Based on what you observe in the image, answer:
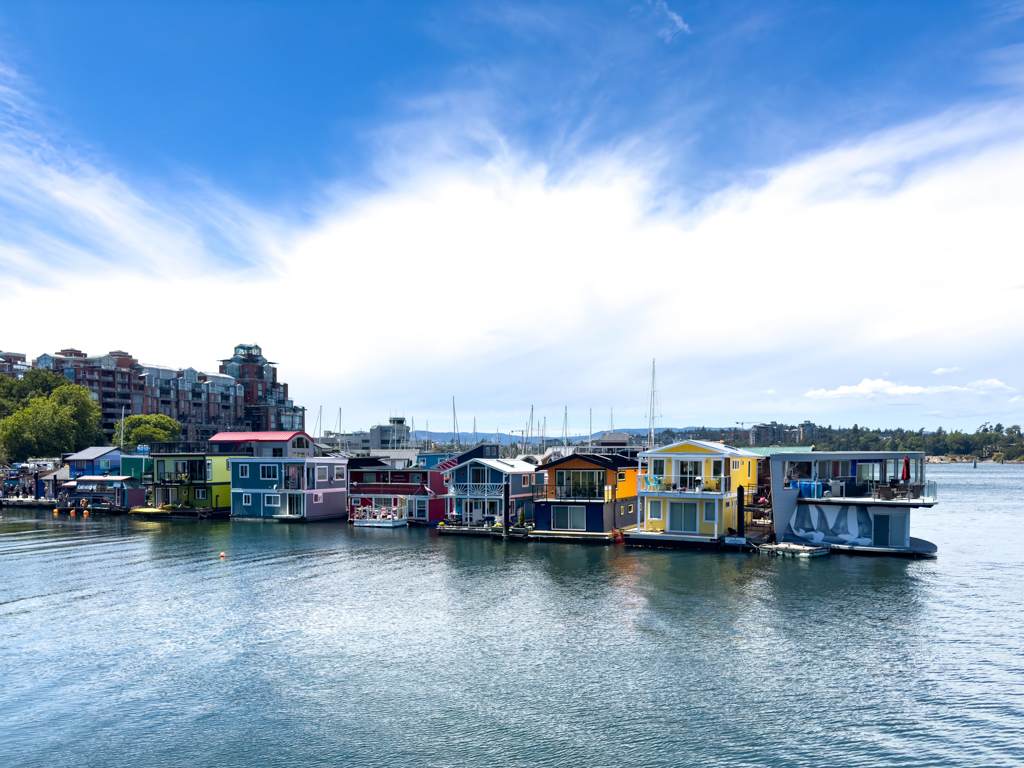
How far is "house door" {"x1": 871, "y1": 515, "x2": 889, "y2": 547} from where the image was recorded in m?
58.2

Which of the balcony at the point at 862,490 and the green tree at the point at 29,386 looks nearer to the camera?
the balcony at the point at 862,490

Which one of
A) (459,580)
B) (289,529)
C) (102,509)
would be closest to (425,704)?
(459,580)

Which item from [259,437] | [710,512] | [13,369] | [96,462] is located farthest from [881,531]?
[13,369]

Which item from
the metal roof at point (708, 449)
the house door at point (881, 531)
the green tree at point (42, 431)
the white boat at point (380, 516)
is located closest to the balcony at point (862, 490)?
the house door at point (881, 531)

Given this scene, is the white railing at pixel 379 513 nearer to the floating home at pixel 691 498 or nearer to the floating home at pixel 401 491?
the floating home at pixel 401 491

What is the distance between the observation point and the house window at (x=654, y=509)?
64.5m

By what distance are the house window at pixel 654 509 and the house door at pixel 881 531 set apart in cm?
1703

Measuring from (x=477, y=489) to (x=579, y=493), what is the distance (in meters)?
11.8

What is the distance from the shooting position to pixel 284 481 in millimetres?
90750

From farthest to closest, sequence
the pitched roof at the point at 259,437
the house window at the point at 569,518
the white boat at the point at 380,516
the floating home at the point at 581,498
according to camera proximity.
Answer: the pitched roof at the point at 259,437, the white boat at the point at 380,516, the house window at the point at 569,518, the floating home at the point at 581,498

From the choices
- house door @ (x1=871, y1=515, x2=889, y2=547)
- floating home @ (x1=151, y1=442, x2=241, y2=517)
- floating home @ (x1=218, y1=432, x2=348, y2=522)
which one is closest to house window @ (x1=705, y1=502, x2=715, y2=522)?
house door @ (x1=871, y1=515, x2=889, y2=547)

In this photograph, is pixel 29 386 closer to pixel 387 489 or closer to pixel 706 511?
pixel 387 489

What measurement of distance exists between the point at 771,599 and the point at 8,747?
37457 millimetres

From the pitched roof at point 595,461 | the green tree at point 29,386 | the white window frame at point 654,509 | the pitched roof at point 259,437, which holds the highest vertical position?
the green tree at point 29,386
